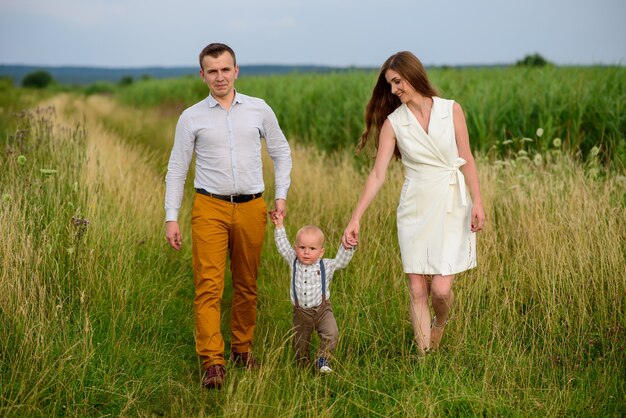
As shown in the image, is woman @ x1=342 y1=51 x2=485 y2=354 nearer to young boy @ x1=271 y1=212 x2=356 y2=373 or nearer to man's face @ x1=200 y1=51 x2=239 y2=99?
young boy @ x1=271 y1=212 x2=356 y2=373

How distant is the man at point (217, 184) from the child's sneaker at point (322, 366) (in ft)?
1.50

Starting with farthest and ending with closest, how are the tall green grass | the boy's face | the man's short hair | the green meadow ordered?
1. the tall green grass
2. the man's short hair
3. the boy's face
4. the green meadow

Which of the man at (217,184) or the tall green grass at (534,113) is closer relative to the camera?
the man at (217,184)

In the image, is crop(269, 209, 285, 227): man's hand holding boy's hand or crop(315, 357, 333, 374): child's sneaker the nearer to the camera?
crop(315, 357, 333, 374): child's sneaker

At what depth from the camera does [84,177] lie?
663 cm

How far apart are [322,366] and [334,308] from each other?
0.98m

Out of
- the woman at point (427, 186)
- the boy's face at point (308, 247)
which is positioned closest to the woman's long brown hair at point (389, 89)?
the woman at point (427, 186)

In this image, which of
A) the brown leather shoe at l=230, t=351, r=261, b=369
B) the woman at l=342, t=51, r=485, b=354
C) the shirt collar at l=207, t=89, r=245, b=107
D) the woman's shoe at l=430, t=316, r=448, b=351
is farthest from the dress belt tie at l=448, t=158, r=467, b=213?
the brown leather shoe at l=230, t=351, r=261, b=369

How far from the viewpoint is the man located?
13.5 feet

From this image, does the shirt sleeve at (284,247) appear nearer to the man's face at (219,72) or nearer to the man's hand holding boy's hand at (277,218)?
the man's hand holding boy's hand at (277,218)

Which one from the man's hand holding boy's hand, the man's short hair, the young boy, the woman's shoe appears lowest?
the woman's shoe

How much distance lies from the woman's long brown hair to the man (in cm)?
64

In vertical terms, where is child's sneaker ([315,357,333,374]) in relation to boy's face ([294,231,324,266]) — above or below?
below

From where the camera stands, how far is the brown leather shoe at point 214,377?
155 inches
